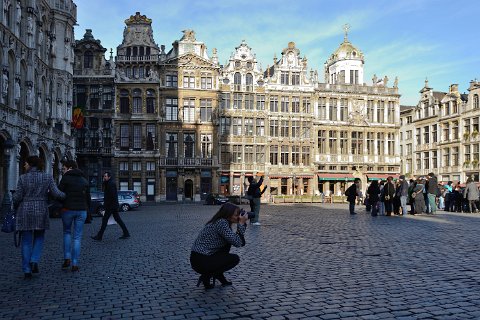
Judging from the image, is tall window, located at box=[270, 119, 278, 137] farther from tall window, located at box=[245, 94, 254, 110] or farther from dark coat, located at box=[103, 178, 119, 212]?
dark coat, located at box=[103, 178, 119, 212]

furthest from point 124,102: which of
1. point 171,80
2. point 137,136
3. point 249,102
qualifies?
point 249,102

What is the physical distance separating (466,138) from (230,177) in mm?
29719

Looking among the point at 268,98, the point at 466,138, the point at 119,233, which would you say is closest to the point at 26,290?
the point at 119,233

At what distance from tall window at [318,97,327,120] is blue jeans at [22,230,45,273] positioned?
5459 centimetres

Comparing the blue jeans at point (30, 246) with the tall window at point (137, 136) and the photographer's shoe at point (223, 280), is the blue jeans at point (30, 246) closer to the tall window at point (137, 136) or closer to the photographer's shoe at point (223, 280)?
the photographer's shoe at point (223, 280)

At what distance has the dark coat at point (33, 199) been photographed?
8.45 metres

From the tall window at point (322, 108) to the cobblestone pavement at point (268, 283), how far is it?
1921 inches

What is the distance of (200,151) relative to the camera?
185 ft

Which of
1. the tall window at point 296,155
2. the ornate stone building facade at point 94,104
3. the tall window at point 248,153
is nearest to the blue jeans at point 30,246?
the ornate stone building facade at point 94,104

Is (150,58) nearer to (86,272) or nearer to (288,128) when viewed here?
(288,128)

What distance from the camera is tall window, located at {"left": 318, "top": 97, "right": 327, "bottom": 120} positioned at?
61.1 m

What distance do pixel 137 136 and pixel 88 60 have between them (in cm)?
1003

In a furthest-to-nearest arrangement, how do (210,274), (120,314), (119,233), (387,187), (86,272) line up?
(387,187)
(119,233)
(86,272)
(210,274)
(120,314)

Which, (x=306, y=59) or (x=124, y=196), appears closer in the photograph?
(x=124, y=196)
